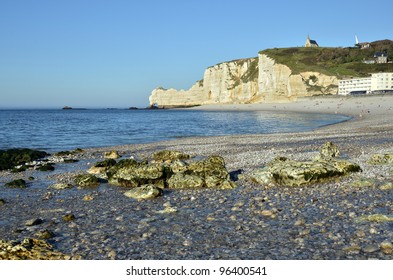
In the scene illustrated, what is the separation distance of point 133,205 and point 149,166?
10.7 feet

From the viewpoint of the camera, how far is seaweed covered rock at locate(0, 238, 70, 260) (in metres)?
6.44

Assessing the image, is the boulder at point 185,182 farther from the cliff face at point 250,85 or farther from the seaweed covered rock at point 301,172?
the cliff face at point 250,85

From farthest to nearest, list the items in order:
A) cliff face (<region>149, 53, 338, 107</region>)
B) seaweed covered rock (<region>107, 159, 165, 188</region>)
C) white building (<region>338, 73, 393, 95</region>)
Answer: cliff face (<region>149, 53, 338, 107</region>) < white building (<region>338, 73, 393, 95</region>) < seaweed covered rock (<region>107, 159, 165, 188</region>)

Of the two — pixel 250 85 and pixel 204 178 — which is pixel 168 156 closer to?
pixel 204 178

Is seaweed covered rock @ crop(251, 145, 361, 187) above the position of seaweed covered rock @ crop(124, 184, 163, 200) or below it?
above

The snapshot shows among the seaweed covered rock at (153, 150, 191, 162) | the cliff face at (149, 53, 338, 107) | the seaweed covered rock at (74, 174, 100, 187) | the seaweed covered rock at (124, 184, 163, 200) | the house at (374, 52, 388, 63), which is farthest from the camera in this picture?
the house at (374, 52, 388, 63)

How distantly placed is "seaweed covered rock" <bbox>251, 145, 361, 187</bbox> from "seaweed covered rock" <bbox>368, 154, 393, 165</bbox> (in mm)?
1758

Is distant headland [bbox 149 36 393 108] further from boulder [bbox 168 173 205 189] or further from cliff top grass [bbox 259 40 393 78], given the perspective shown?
boulder [bbox 168 173 205 189]

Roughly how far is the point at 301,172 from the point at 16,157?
57.6 feet

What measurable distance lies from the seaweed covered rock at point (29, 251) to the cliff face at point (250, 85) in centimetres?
11746

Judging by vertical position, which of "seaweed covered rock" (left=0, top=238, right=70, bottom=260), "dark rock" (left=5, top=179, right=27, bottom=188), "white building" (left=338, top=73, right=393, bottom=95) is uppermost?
"white building" (left=338, top=73, right=393, bottom=95)

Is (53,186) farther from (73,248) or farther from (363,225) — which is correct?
(363,225)

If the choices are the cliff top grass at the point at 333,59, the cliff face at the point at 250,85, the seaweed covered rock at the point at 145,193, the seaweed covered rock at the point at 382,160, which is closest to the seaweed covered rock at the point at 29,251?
the seaweed covered rock at the point at 145,193

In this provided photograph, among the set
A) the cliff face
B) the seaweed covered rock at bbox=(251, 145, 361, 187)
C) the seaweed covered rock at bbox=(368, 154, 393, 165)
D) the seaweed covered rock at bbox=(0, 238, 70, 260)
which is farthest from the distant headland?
the seaweed covered rock at bbox=(0, 238, 70, 260)
